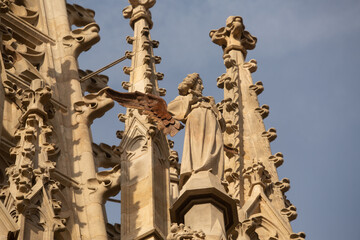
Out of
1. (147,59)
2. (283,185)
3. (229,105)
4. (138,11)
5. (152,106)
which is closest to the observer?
(152,106)

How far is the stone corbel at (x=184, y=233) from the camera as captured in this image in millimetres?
16266

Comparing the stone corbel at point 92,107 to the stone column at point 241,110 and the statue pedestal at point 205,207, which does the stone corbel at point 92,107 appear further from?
the statue pedestal at point 205,207

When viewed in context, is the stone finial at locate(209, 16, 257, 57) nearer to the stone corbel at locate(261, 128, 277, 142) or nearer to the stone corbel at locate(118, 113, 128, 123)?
the stone corbel at locate(261, 128, 277, 142)

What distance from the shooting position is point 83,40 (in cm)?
2445

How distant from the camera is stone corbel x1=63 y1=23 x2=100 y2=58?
79.8 feet

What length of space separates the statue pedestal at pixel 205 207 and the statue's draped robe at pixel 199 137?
1.13 feet

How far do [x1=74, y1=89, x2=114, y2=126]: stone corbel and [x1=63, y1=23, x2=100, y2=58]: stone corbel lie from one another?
1.72 meters

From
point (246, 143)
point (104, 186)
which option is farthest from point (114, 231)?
point (246, 143)

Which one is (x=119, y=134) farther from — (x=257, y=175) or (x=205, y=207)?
(x=205, y=207)

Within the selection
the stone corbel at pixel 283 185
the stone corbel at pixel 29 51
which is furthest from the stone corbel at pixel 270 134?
the stone corbel at pixel 29 51

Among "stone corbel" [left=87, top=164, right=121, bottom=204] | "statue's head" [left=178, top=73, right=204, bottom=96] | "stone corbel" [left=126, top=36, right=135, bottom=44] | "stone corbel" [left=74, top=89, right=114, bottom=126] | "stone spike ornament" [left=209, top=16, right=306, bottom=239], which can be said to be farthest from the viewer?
"stone corbel" [left=126, top=36, right=135, bottom=44]

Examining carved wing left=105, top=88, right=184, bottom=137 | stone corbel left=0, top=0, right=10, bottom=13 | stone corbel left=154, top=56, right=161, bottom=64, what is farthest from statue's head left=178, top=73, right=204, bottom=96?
stone corbel left=0, top=0, right=10, bottom=13

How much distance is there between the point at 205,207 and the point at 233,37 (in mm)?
8462

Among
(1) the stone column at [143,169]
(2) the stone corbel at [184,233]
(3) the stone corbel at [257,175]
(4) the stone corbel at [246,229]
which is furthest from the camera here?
(3) the stone corbel at [257,175]
